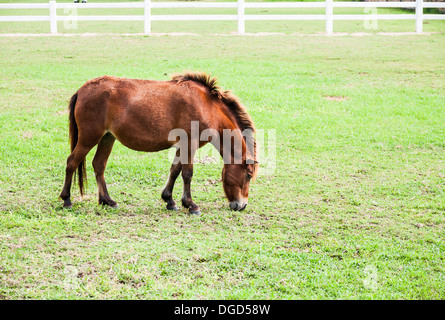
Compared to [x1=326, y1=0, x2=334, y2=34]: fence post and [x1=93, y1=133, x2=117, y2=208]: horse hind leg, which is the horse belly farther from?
[x1=326, y1=0, x2=334, y2=34]: fence post

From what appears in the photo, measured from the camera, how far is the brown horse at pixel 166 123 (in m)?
6.06

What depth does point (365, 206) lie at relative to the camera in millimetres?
6688

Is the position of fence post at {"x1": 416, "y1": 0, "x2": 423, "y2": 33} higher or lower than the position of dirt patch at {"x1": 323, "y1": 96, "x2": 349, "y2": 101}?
higher

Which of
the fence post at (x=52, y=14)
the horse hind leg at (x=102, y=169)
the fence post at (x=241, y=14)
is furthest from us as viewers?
the fence post at (x=241, y=14)

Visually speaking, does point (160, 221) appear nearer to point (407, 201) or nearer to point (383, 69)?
point (407, 201)

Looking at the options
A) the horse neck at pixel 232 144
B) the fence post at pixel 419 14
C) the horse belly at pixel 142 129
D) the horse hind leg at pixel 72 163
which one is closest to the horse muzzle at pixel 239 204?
the horse neck at pixel 232 144

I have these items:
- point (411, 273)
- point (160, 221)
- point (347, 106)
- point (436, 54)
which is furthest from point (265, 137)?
point (436, 54)

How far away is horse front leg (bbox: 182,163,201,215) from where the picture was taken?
628cm

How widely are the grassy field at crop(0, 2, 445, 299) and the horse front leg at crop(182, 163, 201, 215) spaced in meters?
0.13

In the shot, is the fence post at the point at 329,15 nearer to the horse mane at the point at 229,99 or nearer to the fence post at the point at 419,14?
the fence post at the point at 419,14

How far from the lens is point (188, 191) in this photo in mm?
6344

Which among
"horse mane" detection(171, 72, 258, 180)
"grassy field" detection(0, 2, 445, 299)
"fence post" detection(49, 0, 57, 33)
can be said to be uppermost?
"fence post" detection(49, 0, 57, 33)

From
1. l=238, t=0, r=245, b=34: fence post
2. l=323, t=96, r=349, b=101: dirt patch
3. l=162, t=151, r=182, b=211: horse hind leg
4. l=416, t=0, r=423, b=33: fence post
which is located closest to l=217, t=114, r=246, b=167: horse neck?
l=162, t=151, r=182, b=211: horse hind leg
